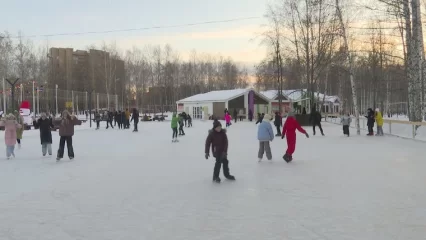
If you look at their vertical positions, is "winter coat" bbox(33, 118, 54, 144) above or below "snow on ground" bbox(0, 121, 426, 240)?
above

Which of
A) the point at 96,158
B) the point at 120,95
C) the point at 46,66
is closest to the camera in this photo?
the point at 96,158

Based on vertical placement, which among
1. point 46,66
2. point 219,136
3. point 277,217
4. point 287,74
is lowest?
point 277,217

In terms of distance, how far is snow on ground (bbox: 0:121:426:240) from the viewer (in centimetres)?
509

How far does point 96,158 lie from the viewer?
13.3 metres

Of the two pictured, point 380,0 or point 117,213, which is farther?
point 380,0

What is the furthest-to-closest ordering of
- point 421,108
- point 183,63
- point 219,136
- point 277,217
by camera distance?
point 183,63
point 421,108
point 219,136
point 277,217

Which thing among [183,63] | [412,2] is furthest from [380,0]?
[183,63]

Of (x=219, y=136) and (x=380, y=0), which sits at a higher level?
(x=380, y=0)

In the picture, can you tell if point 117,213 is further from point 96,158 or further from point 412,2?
point 412,2

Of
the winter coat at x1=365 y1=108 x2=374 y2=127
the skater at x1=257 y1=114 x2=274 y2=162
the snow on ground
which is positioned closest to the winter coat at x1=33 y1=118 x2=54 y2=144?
the snow on ground

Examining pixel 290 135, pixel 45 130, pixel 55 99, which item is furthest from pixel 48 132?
pixel 55 99

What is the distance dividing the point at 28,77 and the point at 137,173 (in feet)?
200

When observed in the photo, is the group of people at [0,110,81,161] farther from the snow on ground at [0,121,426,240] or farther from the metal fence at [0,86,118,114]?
the metal fence at [0,86,118,114]

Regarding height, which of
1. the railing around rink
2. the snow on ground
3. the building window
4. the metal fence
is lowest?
the snow on ground
